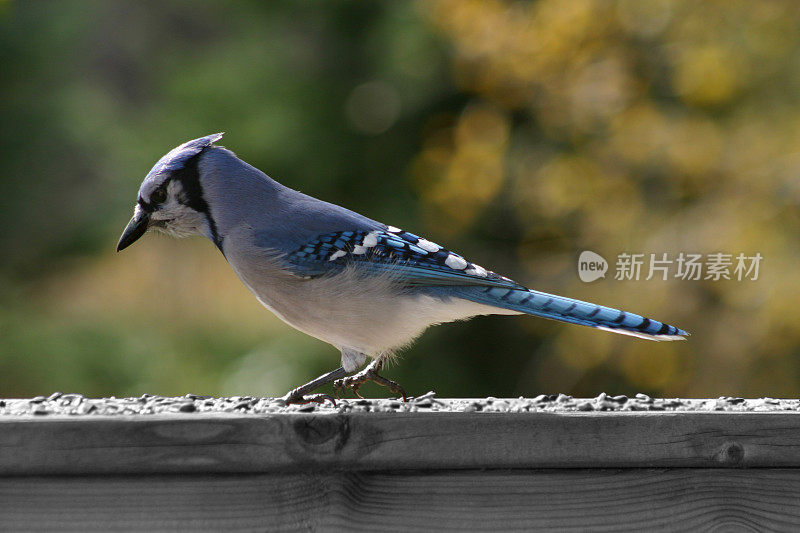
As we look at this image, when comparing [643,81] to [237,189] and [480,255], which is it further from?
[237,189]

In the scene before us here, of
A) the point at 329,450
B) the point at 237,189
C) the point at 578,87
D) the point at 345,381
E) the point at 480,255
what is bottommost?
the point at 329,450

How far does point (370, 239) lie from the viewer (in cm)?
247

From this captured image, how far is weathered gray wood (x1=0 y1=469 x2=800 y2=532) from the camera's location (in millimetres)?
1537

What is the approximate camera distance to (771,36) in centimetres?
427

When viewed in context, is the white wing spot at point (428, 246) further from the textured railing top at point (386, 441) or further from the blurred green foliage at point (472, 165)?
the blurred green foliage at point (472, 165)

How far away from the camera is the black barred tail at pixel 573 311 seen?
1997mm

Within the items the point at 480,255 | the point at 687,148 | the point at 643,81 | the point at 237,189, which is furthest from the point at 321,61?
the point at 237,189

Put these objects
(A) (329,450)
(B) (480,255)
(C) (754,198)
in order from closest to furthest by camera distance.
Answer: (A) (329,450) → (C) (754,198) → (B) (480,255)

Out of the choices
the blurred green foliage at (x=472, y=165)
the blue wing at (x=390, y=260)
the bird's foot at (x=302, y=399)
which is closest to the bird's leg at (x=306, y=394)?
the bird's foot at (x=302, y=399)

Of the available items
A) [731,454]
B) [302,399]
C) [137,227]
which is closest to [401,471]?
[731,454]

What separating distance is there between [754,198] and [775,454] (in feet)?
9.39

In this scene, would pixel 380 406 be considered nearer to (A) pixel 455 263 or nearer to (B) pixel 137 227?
(A) pixel 455 263

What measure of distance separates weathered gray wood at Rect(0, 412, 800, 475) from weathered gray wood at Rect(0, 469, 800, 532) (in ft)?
0.08

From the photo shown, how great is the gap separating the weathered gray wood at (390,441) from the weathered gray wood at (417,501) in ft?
0.08
